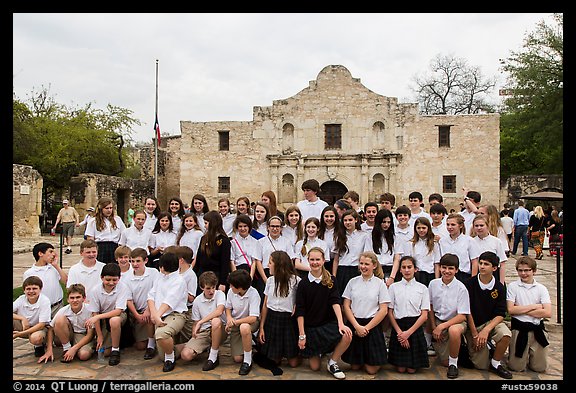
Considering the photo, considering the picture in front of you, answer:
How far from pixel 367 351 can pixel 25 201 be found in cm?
1859

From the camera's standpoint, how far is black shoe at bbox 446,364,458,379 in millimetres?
4940

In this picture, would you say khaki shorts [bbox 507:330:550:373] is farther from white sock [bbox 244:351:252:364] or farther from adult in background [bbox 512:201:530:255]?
adult in background [bbox 512:201:530:255]

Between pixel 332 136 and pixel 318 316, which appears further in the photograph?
pixel 332 136

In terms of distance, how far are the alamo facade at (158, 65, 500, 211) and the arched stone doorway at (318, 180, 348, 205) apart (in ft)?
0.18

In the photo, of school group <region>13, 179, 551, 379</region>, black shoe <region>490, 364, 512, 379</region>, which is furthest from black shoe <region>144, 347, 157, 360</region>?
black shoe <region>490, 364, 512, 379</region>

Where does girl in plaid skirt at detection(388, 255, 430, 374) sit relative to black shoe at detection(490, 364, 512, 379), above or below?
above

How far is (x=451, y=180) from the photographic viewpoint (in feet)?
80.2

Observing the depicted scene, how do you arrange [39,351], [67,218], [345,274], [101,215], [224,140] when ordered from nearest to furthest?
[39,351] → [345,274] → [101,215] → [67,218] → [224,140]

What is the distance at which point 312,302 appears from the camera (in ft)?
17.5

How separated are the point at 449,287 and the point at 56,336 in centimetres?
477

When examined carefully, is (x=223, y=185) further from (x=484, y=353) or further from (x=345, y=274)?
(x=484, y=353)

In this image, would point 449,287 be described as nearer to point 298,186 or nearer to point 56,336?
point 56,336

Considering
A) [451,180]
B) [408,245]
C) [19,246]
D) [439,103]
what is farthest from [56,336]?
[439,103]

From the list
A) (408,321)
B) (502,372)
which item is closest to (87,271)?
(408,321)
